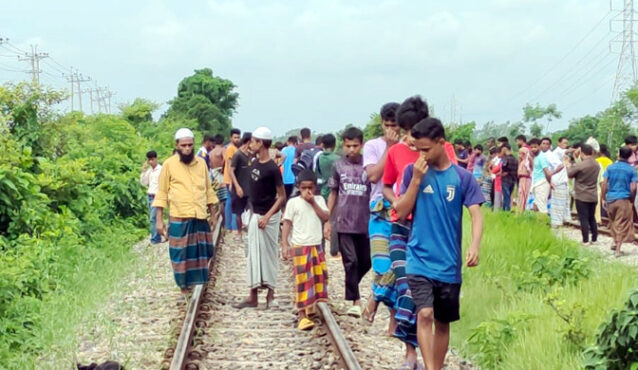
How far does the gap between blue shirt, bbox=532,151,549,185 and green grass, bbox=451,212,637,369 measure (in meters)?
3.91

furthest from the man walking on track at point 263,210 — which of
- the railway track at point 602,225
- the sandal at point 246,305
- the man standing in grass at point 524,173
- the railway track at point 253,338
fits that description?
the railway track at point 602,225

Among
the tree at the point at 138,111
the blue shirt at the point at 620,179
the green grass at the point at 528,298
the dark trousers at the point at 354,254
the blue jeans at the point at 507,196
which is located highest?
the tree at the point at 138,111

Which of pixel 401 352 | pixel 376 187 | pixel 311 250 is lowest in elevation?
pixel 401 352

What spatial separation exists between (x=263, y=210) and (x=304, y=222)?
1.00m

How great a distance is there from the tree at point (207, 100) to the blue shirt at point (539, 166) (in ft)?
141

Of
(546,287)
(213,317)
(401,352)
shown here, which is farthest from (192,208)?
(546,287)

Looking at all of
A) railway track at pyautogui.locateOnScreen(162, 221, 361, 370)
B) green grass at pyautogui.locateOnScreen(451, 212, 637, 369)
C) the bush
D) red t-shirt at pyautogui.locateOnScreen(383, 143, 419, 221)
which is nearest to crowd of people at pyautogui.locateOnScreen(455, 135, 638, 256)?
green grass at pyautogui.locateOnScreen(451, 212, 637, 369)

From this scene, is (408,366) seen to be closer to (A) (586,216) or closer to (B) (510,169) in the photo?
(A) (586,216)

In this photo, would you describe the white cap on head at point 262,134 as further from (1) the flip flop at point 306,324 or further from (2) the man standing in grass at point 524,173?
(2) the man standing in grass at point 524,173

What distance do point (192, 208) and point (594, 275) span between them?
440 centimetres

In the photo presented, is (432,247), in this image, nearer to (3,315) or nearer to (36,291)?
(3,315)

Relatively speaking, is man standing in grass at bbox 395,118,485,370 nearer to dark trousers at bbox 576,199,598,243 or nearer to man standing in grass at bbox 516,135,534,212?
dark trousers at bbox 576,199,598,243

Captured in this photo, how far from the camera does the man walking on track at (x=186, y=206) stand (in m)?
10.1

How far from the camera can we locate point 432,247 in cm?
632
